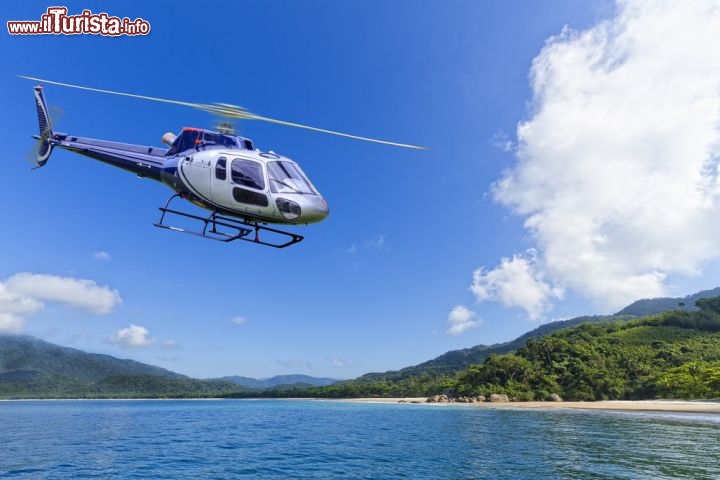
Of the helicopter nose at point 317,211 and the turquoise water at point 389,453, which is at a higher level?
the helicopter nose at point 317,211

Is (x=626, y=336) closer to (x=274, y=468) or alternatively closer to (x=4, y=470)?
(x=274, y=468)

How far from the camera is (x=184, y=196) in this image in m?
16.0

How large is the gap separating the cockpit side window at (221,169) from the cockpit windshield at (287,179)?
1686 mm

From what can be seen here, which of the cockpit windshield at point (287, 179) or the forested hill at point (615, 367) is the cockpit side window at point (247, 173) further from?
the forested hill at point (615, 367)

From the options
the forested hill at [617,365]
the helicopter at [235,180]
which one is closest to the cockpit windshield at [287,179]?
the helicopter at [235,180]

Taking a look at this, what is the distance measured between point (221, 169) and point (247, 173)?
47.3 inches

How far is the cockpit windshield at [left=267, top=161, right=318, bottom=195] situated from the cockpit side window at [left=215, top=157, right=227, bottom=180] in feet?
5.53

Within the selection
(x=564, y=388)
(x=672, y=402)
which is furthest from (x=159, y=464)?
(x=564, y=388)

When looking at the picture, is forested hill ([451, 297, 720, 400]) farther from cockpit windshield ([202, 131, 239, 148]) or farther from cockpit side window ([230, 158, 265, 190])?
cockpit windshield ([202, 131, 239, 148])

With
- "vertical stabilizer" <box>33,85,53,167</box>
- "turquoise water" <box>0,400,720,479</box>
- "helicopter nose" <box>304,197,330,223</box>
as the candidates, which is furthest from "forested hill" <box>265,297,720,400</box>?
"vertical stabilizer" <box>33,85,53,167</box>

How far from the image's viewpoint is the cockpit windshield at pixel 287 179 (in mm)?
13531

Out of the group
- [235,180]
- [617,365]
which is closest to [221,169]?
[235,180]

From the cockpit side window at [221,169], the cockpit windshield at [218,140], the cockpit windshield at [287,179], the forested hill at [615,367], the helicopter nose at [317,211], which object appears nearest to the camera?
the helicopter nose at [317,211]

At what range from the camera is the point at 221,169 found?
46.7 ft
